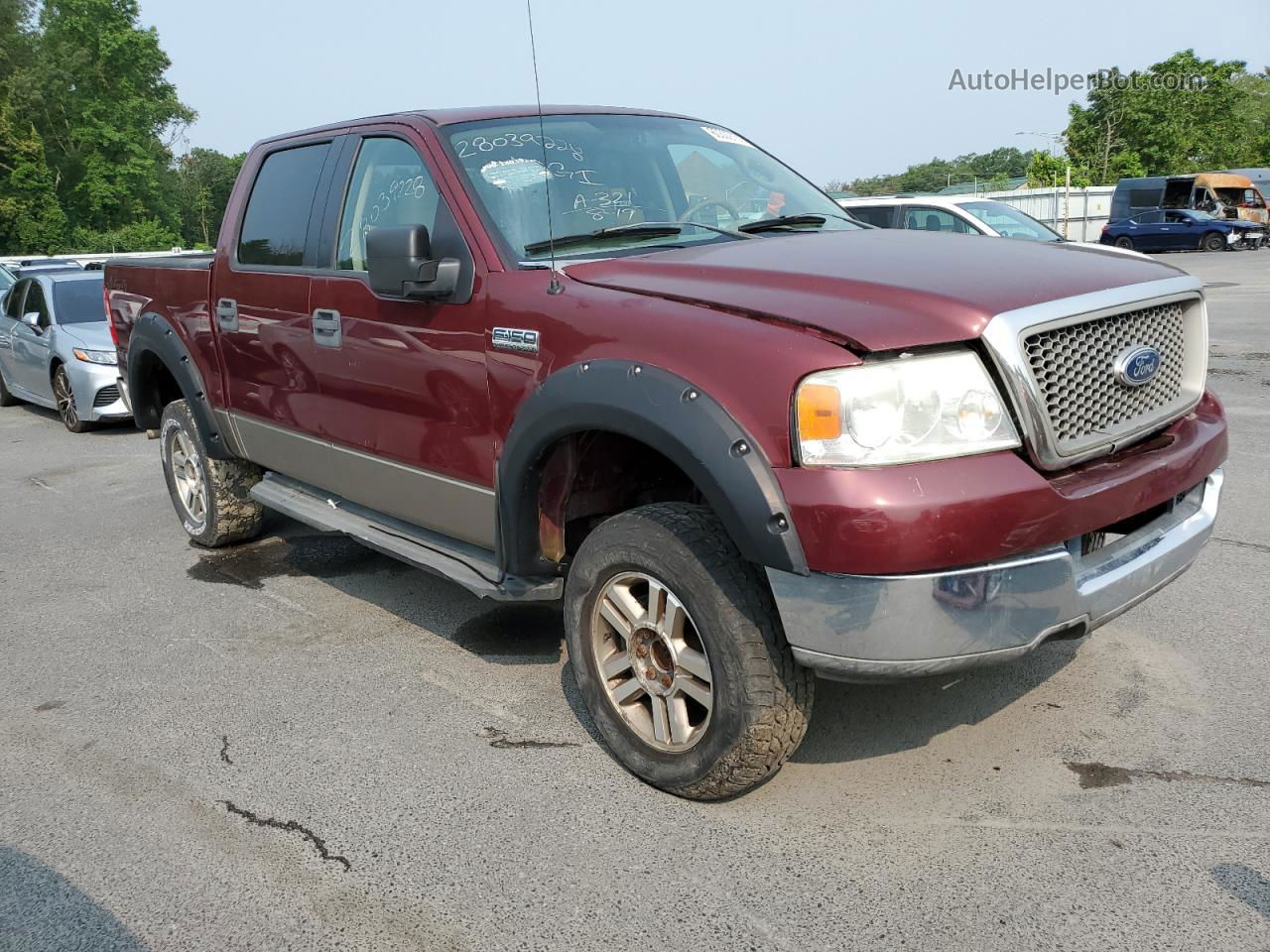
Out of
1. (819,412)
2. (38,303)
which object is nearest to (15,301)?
(38,303)

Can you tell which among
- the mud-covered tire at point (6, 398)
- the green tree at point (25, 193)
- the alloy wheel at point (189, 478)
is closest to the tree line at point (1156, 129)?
the green tree at point (25, 193)

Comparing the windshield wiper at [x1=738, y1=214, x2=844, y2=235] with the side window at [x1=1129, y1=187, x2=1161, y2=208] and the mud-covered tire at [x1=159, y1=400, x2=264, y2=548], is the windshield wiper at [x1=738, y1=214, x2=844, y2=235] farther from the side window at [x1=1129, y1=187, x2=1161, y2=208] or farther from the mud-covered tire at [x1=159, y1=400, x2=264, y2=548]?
the side window at [x1=1129, y1=187, x2=1161, y2=208]

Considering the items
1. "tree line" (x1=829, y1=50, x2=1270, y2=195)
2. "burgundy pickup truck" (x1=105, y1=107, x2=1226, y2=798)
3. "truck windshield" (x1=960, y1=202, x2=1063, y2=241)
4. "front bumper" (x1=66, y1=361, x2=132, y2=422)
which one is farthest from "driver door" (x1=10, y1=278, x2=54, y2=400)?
"tree line" (x1=829, y1=50, x2=1270, y2=195)

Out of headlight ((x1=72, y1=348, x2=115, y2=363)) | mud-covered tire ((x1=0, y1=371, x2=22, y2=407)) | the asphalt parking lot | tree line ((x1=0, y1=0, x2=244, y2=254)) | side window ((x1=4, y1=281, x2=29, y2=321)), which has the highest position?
tree line ((x1=0, y1=0, x2=244, y2=254))

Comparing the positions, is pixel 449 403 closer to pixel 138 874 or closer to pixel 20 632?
pixel 138 874

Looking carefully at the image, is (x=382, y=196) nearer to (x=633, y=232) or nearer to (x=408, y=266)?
(x=408, y=266)

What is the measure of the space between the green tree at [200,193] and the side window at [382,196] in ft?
248

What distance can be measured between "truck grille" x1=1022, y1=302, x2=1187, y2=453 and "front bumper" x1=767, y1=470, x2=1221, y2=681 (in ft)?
1.05

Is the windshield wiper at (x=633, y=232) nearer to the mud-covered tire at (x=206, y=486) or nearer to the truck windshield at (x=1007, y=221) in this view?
the mud-covered tire at (x=206, y=486)

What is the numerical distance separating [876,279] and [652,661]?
4.05 ft

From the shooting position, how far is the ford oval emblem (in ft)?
9.86

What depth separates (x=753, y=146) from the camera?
4.71m

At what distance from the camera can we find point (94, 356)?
10539 mm

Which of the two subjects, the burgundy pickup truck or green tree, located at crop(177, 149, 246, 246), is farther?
green tree, located at crop(177, 149, 246, 246)
